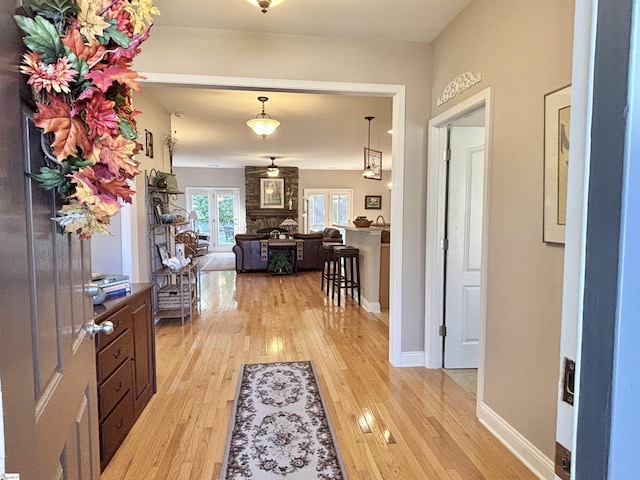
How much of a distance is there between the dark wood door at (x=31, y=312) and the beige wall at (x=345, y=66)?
2158 mm

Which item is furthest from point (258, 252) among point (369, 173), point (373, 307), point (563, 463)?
point (563, 463)

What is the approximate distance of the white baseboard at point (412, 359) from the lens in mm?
Result: 3086

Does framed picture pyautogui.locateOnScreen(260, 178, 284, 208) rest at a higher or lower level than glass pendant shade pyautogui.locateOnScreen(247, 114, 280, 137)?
lower

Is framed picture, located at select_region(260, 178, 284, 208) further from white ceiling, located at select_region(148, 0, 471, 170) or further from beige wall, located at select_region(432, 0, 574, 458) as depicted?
beige wall, located at select_region(432, 0, 574, 458)

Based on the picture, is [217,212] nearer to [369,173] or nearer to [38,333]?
[369,173]

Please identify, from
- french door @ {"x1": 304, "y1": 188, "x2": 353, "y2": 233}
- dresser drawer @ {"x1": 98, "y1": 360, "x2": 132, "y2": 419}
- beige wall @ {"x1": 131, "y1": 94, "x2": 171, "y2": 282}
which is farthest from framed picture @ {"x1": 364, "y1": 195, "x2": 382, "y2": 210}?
dresser drawer @ {"x1": 98, "y1": 360, "x2": 132, "y2": 419}

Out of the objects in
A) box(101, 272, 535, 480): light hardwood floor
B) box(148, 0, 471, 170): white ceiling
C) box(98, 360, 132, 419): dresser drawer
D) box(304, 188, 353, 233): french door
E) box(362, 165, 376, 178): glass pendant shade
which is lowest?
box(101, 272, 535, 480): light hardwood floor

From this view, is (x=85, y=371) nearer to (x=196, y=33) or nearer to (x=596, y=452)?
(x=596, y=452)

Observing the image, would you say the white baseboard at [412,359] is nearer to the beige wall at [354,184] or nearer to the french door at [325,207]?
the french door at [325,207]

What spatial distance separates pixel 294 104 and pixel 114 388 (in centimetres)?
390

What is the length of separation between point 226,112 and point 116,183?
15.4 ft

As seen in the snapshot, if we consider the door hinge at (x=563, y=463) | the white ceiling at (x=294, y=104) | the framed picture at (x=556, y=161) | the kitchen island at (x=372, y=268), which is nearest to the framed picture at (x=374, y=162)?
the white ceiling at (x=294, y=104)

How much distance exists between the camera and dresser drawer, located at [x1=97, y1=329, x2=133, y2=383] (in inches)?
70.4

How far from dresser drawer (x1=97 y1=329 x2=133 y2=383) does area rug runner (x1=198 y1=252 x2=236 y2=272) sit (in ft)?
20.0
